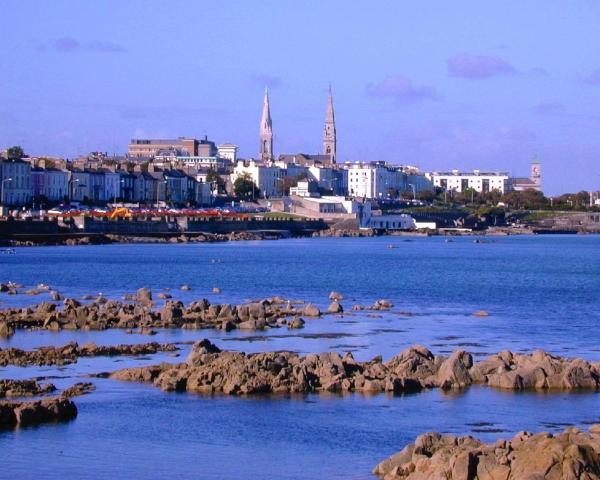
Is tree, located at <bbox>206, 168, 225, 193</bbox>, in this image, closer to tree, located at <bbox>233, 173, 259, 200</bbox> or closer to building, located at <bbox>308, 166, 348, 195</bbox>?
tree, located at <bbox>233, 173, 259, 200</bbox>

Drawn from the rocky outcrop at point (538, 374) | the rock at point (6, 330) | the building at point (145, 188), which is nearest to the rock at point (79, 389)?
the rocky outcrop at point (538, 374)

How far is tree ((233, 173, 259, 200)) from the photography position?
163500mm

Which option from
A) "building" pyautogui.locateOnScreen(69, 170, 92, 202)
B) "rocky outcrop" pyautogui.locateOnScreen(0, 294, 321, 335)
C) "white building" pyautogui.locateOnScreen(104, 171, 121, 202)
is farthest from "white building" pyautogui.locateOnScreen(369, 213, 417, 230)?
"rocky outcrop" pyautogui.locateOnScreen(0, 294, 321, 335)

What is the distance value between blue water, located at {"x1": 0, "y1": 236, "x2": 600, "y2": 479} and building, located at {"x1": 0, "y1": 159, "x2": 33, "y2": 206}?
158 feet

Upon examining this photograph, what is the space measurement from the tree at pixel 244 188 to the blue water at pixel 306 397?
96.6 metres

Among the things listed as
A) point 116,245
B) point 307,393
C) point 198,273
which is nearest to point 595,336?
point 307,393

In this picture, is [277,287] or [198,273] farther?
[198,273]

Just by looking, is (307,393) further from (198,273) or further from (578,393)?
(198,273)

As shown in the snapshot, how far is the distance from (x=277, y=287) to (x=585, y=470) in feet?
126

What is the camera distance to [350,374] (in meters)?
24.7

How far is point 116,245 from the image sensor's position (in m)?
99.1

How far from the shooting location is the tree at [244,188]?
164 metres

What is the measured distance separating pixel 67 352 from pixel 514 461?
14546 millimetres

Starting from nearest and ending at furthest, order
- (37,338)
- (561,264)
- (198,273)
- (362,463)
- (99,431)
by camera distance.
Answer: (362,463) → (99,431) → (37,338) → (198,273) → (561,264)
